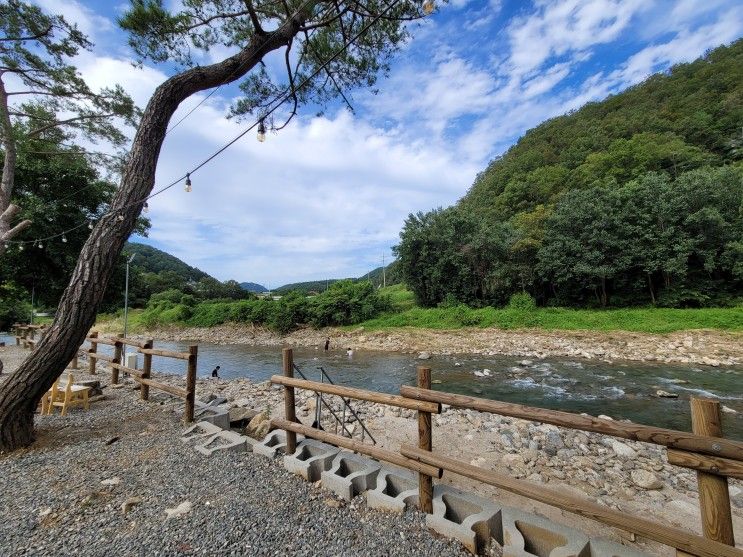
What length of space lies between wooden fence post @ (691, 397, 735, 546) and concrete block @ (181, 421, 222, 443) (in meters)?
4.69

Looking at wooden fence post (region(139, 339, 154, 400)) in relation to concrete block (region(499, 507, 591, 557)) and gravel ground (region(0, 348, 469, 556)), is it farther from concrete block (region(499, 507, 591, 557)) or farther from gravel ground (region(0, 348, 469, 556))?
concrete block (region(499, 507, 591, 557))

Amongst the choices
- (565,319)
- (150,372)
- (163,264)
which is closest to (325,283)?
(163,264)

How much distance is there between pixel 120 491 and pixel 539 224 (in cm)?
2429

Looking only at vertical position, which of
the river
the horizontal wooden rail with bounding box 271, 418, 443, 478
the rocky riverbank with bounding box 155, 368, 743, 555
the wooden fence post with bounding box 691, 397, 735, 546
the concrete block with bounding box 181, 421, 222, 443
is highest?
the wooden fence post with bounding box 691, 397, 735, 546

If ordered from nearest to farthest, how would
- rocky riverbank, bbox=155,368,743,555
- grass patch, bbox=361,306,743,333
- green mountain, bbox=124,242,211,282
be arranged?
rocky riverbank, bbox=155,368,743,555
grass patch, bbox=361,306,743,333
green mountain, bbox=124,242,211,282

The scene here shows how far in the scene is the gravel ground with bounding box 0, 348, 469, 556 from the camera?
7.32ft

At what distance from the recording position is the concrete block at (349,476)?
2.86 meters

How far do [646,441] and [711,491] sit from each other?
0.31 meters

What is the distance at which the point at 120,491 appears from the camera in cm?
293

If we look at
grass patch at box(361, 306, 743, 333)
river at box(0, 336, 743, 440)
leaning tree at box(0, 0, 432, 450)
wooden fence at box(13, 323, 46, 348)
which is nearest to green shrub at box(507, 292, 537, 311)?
grass patch at box(361, 306, 743, 333)

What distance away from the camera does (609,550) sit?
6.47ft

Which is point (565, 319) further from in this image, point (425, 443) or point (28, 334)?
point (28, 334)

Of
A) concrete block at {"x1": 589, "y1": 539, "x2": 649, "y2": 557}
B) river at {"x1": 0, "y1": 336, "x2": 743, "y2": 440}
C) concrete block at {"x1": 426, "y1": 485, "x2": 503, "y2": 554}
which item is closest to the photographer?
concrete block at {"x1": 589, "y1": 539, "x2": 649, "y2": 557}

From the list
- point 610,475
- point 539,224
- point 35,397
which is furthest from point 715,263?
point 35,397
